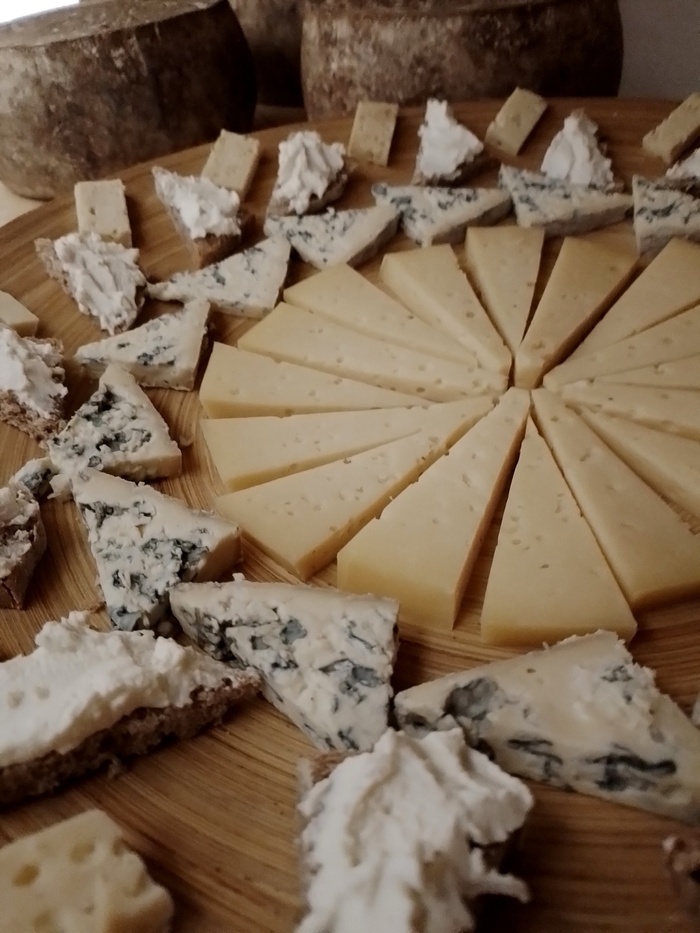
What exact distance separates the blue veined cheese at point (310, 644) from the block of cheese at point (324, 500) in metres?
0.12

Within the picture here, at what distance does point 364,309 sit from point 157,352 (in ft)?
1.93

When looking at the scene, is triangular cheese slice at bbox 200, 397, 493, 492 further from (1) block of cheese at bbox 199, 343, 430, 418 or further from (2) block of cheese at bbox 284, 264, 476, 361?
(2) block of cheese at bbox 284, 264, 476, 361

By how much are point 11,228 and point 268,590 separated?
1.62 meters

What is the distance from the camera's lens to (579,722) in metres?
1.22

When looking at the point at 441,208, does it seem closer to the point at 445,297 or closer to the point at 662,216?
the point at 445,297

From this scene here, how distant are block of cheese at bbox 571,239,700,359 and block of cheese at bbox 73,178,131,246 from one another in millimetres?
1392

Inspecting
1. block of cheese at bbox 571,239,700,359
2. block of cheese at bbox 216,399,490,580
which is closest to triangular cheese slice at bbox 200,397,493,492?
block of cheese at bbox 216,399,490,580

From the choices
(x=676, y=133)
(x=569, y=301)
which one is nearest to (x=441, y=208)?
(x=569, y=301)

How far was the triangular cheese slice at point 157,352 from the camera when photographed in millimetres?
2010

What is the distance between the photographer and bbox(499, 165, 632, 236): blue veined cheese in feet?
7.82

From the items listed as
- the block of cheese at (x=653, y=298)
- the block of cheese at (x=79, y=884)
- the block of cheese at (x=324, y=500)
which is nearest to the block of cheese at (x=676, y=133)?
the block of cheese at (x=653, y=298)

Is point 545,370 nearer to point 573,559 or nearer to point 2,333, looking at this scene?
point 573,559

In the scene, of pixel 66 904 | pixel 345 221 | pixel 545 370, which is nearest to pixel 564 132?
pixel 345 221

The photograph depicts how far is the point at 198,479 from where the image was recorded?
179 cm
